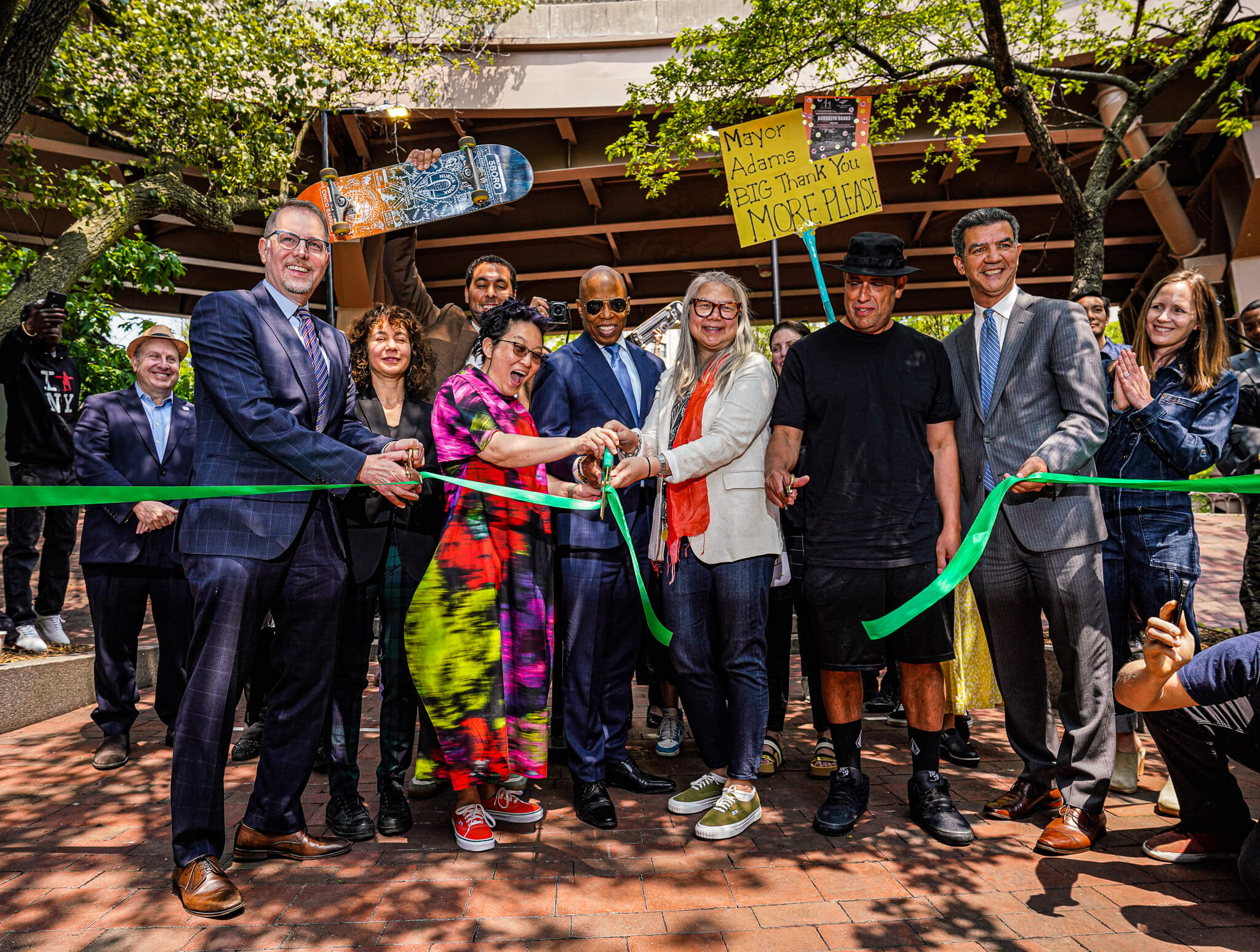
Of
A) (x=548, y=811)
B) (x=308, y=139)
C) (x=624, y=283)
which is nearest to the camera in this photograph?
(x=548, y=811)

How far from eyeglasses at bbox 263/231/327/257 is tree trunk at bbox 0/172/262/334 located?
4999 millimetres

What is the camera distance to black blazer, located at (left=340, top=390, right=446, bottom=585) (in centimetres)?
376

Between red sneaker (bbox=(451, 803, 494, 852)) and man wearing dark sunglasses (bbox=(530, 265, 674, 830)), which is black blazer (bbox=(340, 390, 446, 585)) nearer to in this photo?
man wearing dark sunglasses (bbox=(530, 265, 674, 830))

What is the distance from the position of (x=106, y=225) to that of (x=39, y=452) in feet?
11.5

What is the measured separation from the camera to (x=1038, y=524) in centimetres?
347

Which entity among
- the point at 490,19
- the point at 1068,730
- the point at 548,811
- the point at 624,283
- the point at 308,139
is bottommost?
the point at 548,811

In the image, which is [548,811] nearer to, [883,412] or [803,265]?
[883,412]

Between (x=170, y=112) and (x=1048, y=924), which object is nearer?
(x=1048, y=924)

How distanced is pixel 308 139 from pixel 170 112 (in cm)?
465

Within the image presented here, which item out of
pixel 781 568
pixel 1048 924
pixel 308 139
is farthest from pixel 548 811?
pixel 308 139

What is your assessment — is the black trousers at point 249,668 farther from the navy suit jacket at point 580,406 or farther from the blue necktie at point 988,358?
the blue necktie at point 988,358

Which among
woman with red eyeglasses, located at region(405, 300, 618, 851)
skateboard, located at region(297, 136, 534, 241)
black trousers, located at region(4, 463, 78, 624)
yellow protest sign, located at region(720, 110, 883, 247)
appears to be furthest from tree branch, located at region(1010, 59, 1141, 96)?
black trousers, located at region(4, 463, 78, 624)

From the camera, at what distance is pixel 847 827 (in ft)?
11.5

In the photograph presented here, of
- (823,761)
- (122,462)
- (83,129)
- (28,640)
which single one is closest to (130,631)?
(122,462)
